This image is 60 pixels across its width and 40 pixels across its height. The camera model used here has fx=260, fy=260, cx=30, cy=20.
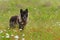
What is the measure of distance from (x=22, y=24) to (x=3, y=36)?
210 inches

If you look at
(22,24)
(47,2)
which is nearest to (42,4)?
(47,2)

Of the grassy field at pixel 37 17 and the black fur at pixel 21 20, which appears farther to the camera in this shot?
the black fur at pixel 21 20

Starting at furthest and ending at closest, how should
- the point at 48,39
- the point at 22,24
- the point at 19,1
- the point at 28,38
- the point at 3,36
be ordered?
the point at 19,1 < the point at 22,24 < the point at 48,39 < the point at 28,38 < the point at 3,36

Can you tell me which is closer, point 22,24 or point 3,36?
point 3,36

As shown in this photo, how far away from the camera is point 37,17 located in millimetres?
20391

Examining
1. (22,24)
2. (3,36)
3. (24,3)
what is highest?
(3,36)

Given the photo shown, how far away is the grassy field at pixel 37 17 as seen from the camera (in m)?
11.8

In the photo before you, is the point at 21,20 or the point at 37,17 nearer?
the point at 21,20

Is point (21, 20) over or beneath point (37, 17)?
over

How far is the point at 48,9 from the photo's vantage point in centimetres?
2536

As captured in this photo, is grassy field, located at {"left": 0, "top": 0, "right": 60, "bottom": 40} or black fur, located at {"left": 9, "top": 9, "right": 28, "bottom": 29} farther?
black fur, located at {"left": 9, "top": 9, "right": 28, "bottom": 29}

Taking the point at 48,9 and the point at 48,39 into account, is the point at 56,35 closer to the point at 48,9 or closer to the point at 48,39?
the point at 48,39

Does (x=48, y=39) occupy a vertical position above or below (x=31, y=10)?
above

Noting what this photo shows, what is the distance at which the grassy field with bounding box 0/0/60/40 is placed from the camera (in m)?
11.8
